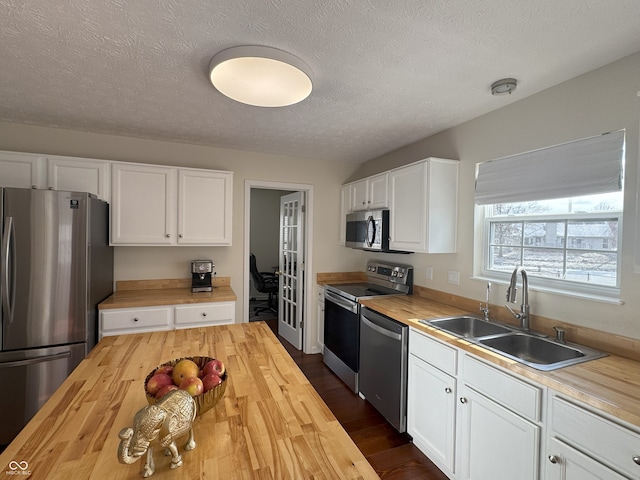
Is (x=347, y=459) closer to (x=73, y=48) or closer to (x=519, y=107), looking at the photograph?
(x=73, y=48)

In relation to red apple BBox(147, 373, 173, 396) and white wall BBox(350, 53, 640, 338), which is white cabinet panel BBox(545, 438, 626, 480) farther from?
red apple BBox(147, 373, 173, 396)

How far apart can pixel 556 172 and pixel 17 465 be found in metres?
2.59

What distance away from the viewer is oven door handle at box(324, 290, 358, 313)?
9.26 ft

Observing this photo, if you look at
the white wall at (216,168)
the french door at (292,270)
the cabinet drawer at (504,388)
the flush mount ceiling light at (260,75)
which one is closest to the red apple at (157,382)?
the flush mount ceiling light at (260,75)

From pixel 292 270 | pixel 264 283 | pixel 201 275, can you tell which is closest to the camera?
pixel 201 275

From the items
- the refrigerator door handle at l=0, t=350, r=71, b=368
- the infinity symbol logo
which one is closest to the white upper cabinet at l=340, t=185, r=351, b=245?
the refrigerator door handle at l=0, t=350, r=71, b=368

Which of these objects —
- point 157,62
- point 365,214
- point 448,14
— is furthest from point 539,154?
point 157,62

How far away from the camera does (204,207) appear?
9.75ft

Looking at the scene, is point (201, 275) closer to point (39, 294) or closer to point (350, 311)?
point (39, 294)

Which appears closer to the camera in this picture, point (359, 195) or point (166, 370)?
point (166, 370)

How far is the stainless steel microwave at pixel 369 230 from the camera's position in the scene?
115 inches

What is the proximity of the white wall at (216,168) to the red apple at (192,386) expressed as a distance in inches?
97.8

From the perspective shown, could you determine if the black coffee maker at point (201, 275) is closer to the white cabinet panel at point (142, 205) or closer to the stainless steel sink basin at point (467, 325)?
the white cabinet panel at point (142, 205)

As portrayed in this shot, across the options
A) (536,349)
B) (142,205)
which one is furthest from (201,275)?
(536,349)
